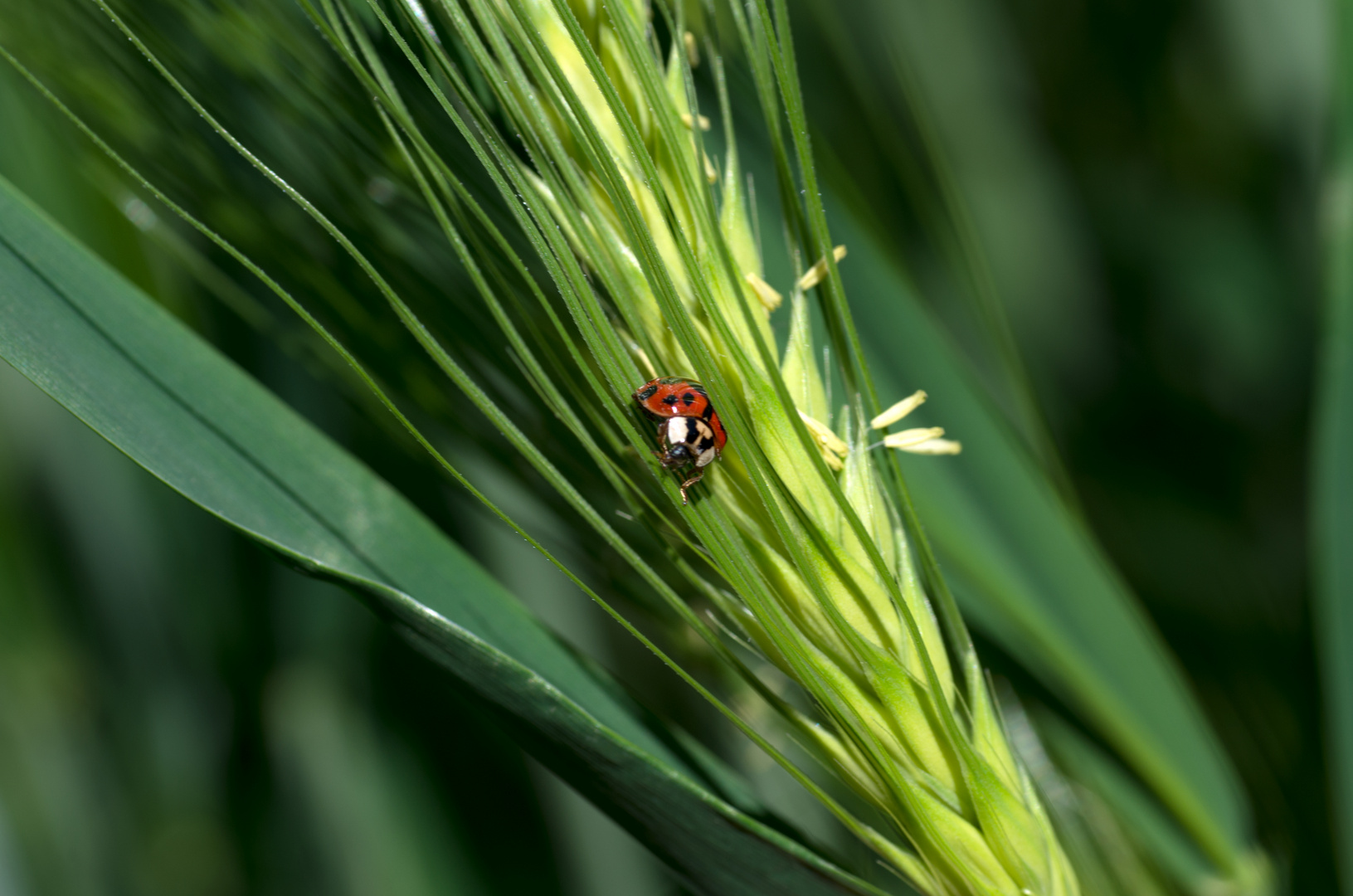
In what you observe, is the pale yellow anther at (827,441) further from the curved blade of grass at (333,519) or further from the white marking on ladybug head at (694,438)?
the curved blade of grass at (333,519)

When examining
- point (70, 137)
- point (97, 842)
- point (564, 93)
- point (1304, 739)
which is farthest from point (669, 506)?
point (1304, 739)

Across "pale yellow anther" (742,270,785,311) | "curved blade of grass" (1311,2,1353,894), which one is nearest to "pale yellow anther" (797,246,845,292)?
"pale yellow anther" (742,270,785,311)

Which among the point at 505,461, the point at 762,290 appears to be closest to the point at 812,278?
the point at 762,290

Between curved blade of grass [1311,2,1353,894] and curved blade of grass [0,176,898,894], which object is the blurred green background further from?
curved blade of grass [1311,2,1353,894]

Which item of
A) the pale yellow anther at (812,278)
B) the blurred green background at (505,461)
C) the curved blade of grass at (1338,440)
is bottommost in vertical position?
the curved blade of grass at (1338,440)

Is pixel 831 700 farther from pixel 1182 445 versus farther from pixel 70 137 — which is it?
pixel 1182 445

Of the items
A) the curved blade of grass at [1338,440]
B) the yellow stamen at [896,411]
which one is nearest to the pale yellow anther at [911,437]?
the yellow stamen at [896,411]
